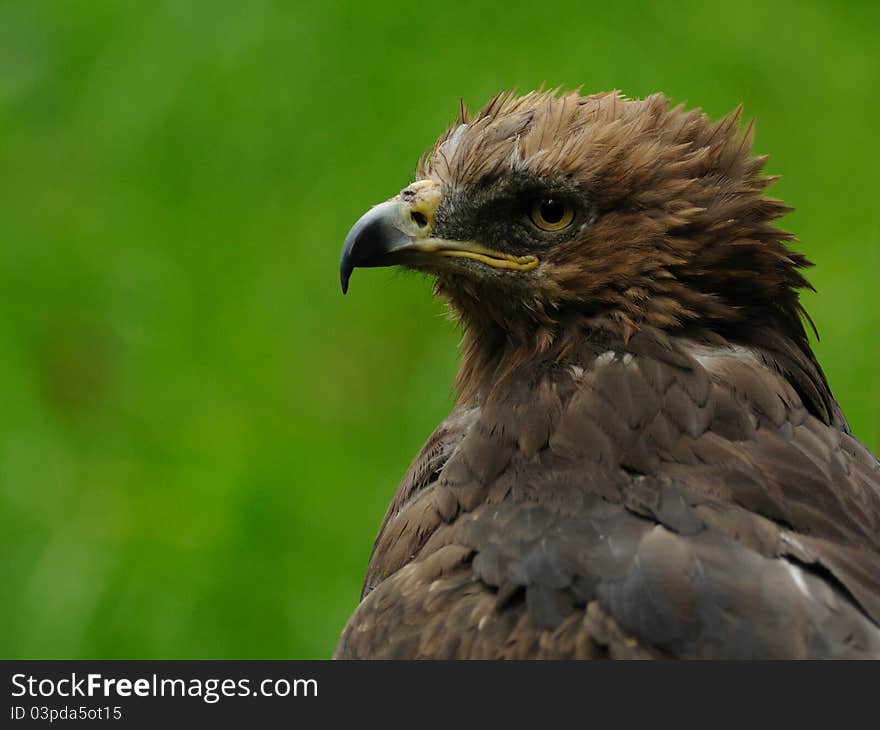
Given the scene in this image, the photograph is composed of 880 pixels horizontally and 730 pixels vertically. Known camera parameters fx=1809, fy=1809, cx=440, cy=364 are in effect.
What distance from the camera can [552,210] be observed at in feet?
14.0

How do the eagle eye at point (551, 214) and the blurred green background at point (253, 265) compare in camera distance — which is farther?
the blurred green background at point (253, 265)

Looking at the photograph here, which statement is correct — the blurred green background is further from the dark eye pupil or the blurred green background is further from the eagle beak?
the dark eye pupil

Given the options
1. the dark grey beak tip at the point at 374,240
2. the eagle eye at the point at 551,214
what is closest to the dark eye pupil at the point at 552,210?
the eagle eye at the point at 551,214

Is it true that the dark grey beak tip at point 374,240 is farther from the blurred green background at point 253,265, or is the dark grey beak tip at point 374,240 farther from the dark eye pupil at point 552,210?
the blurred green background at point 253,265

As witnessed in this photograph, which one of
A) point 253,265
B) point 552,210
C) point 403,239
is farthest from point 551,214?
point 253,265

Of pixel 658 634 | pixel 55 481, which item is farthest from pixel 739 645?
pixel 55 481

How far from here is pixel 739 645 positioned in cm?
350

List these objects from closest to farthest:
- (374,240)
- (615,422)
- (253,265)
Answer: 1. (615,422)
2. (374,240)
3. (253,265)

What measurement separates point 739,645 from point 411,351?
454 cm

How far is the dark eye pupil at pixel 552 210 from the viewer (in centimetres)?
425

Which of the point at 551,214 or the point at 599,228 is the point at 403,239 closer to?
the point at 551,214

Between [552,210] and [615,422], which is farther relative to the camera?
[552,210]

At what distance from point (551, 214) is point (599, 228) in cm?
14

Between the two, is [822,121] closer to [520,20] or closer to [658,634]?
[520,20]
